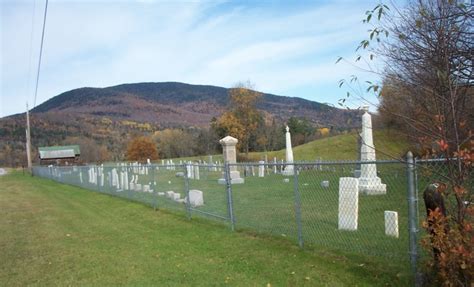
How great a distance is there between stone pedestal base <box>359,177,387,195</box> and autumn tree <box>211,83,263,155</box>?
39.7m

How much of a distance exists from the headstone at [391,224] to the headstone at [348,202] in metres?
0.64

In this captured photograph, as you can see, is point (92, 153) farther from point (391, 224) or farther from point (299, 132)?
point (391, 224)

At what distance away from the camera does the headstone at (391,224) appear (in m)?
7.53

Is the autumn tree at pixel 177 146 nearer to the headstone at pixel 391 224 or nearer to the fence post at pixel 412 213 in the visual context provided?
the headstone at pixel 391 224

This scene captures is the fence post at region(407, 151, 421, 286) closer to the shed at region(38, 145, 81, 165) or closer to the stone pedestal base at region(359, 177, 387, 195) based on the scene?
the stone pedestal base at region(359, 177, 387, 195)

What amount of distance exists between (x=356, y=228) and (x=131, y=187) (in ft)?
41.5

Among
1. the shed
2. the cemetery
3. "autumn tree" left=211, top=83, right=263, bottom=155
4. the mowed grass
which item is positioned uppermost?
"autumn tree" left=211, top=83, right=263, bottom=155

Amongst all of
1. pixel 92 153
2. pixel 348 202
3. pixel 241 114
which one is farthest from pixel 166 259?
pixel 92 153

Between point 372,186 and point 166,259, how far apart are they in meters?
9.00

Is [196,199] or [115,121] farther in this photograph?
[115,121]

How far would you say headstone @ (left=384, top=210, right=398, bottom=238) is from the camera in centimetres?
753

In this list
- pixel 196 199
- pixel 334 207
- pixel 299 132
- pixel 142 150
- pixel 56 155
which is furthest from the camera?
pixel 56 155

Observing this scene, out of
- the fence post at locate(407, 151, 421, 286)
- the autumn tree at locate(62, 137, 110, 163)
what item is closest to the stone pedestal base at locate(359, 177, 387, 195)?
the fence post at locate(407, 151, 421, 286)

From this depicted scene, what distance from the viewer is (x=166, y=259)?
23.5ft
